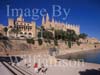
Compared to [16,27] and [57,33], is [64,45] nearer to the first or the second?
[57,33]

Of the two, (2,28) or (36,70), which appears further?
(2,28)

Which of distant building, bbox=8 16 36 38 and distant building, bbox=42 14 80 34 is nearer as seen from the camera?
distant building, bbox=8 16 36 38

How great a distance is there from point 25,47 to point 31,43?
11.9ft

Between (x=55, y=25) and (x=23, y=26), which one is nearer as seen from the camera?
(x=23, y=26)

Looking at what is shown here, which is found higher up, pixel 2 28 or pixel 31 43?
pixel 2 28

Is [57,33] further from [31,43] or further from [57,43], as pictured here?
[31,43]

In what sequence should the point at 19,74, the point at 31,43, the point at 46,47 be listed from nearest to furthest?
1. the point at 19,74
2. the point at 31,43
3. the point at 46,47

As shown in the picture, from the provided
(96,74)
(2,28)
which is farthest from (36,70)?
(2,28)

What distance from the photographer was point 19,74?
11281 millimetres

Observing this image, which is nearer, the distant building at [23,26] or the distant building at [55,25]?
the distant building at [23,26]

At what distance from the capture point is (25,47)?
36344 millimetres

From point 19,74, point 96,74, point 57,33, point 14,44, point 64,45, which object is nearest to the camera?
point 19,74

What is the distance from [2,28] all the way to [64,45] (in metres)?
21.0

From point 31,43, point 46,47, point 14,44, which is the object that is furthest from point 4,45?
point 46,47
